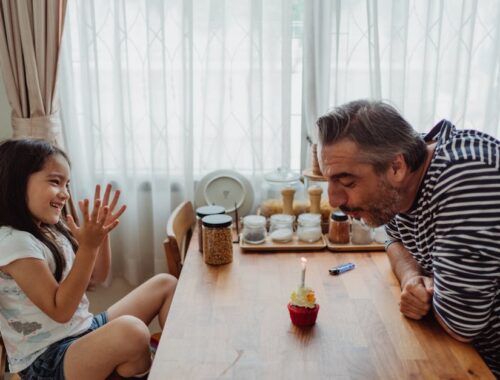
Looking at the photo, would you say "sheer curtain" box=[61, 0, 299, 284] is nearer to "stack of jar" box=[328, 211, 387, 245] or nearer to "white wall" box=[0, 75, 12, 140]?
"white wall" box=[0, 75, 12, 140]

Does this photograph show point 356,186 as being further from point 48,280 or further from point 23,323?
point 23,323

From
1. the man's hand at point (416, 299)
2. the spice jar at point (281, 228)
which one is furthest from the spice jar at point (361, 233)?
the man's hand at point (416, 299)

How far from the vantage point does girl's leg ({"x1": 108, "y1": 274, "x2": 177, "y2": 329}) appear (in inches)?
66.4

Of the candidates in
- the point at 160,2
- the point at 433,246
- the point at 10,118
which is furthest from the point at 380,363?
the point at 10,118

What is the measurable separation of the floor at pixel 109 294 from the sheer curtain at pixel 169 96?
0.22m

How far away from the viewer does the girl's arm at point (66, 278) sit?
4.40 ft

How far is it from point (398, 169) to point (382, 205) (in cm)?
11

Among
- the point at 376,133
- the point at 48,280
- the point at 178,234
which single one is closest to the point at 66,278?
the point at 48,280

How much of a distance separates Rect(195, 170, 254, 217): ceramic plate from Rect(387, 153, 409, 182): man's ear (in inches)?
35.5

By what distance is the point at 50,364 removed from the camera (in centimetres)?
139

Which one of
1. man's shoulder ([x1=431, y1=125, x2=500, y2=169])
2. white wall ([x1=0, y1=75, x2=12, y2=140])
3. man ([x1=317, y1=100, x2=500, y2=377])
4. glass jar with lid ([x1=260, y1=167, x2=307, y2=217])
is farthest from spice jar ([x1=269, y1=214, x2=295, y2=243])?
white wall ([x1=0, y1=75, x2=12, y2=140])

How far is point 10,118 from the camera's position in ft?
7.16

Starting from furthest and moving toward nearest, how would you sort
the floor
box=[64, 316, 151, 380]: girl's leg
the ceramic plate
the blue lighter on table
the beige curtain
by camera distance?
the floor, the ceramic plate, the beige curtain, the blue lighter on table, box=[64, 316, 151, 380]: girl's leg

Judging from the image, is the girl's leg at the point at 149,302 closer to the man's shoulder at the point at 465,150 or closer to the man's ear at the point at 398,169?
the man's ear at the point at 398,169
